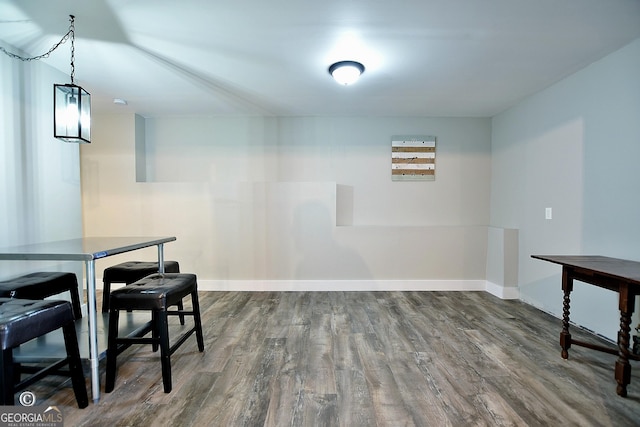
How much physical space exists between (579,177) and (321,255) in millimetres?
2881

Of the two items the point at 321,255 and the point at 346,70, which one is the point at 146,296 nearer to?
the point at 346,70

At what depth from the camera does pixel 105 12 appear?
1907 mm

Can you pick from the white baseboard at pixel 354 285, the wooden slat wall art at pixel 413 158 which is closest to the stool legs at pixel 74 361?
the white baseboard at pixel 354 285

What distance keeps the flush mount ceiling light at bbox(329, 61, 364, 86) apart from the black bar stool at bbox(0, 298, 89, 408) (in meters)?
2.51

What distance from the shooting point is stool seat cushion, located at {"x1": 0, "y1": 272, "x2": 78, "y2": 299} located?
1839mm

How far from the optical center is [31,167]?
2.52 metres

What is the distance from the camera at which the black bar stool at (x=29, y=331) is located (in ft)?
4.10

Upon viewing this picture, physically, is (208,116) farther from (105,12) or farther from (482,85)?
(482,85)

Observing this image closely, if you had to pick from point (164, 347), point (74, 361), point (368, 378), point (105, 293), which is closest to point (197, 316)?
point (164, 347)

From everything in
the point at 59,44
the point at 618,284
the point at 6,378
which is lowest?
the point at 6,378

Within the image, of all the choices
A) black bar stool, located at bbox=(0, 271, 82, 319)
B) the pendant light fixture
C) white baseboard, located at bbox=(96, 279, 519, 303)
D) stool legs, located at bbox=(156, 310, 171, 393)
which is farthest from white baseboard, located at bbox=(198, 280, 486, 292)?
the pendant light fixture

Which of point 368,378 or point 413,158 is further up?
point 413,158

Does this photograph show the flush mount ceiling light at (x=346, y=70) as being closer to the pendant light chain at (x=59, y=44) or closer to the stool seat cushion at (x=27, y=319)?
the pendant light chain at (x=59, y=44)

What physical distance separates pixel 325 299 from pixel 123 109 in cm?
364
